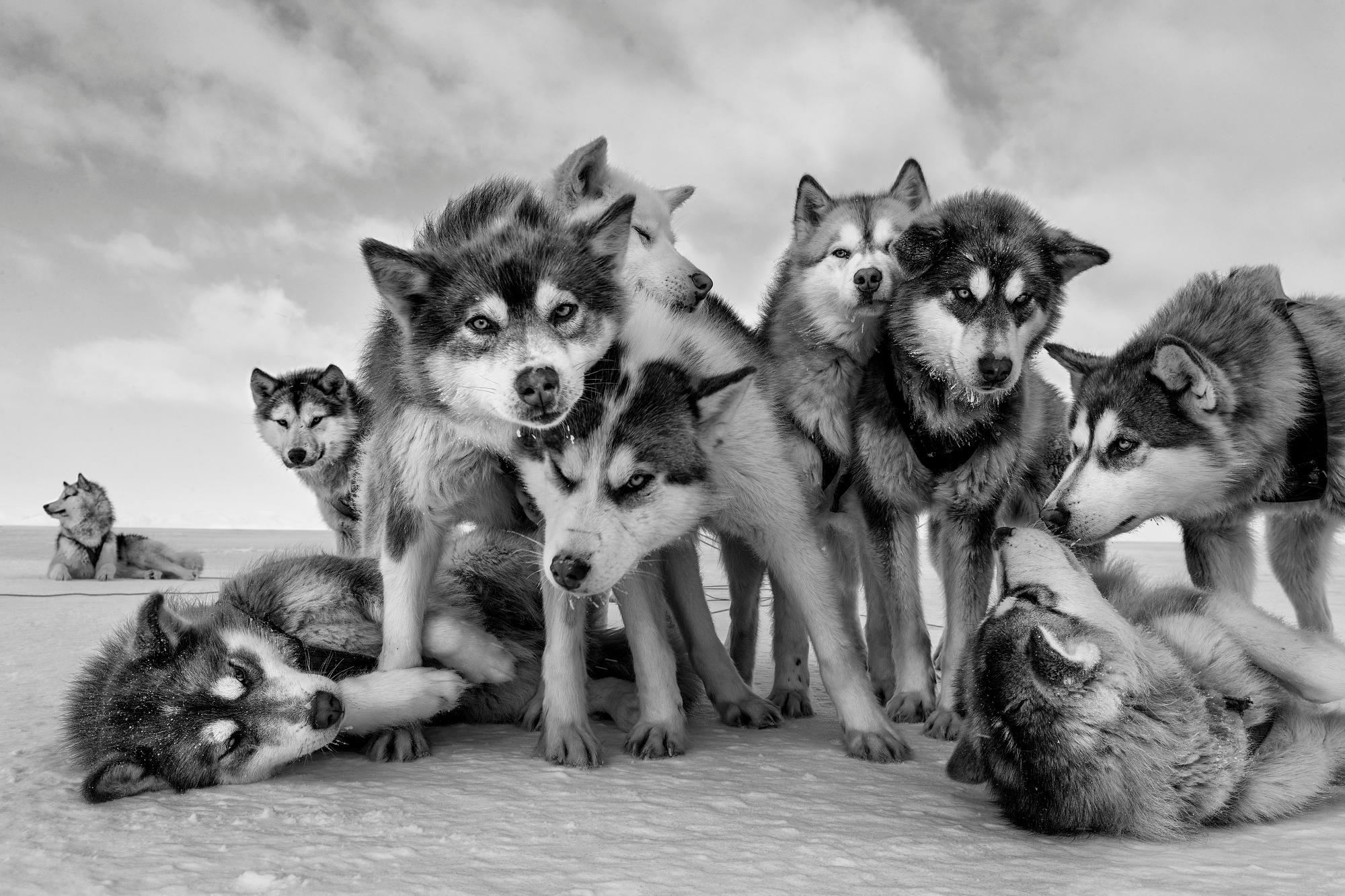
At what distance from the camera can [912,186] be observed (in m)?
5.80

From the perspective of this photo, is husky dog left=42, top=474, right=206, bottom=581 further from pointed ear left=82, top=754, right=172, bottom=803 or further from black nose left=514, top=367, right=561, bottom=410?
black nose left=514, top=367, right=561, bottom=410

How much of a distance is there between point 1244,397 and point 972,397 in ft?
3.40

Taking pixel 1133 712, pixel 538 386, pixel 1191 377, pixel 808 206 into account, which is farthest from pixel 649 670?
pixel 808 206

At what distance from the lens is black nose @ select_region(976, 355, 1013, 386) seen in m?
4.08

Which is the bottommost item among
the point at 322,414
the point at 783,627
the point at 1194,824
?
the point at 1194,824

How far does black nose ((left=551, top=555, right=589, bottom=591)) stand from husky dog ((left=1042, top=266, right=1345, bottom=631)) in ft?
6.31

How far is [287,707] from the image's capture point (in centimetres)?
321

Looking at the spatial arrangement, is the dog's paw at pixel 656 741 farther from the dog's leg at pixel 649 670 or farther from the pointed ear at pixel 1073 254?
the pointed ear at pixel 1073 254

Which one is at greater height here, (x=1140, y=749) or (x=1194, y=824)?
(x=1140, y=749)

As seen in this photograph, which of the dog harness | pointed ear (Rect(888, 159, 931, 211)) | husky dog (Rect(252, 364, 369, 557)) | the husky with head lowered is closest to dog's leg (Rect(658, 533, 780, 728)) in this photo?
the husky with head lowered

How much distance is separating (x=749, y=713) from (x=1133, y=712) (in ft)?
5.92

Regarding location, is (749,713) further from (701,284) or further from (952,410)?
(701,284)

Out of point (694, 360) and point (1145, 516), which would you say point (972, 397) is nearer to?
point (1145, 516)

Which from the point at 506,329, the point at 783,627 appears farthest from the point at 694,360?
the point at 783,627
